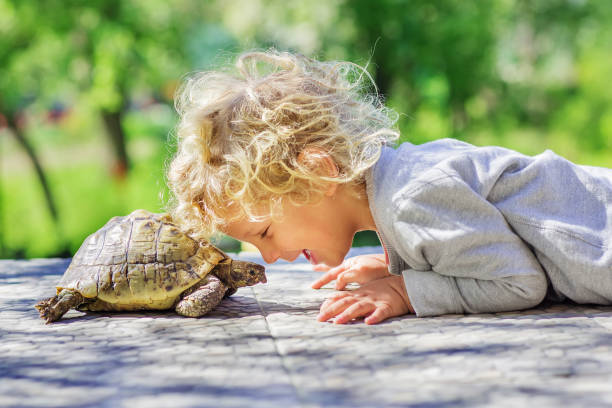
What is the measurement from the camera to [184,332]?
2.36 m

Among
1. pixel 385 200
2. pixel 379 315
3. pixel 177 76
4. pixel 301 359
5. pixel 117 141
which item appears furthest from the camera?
pixel 117 141

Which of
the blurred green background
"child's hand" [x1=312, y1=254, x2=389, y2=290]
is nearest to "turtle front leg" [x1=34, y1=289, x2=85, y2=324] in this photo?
"child's hand" [x1=312, y1=254, x2=389, y2=290]

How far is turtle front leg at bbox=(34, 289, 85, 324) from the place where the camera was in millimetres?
2545

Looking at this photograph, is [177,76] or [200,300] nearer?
[200,300]

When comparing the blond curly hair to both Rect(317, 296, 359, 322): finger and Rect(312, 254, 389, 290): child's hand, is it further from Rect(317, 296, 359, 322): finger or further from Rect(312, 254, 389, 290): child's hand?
Rect(312, 254, 389, 290): child's hand

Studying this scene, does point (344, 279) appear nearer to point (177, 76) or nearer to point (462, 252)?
point (462, 252)

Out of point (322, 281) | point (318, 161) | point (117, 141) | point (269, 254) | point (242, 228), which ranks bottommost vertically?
point (322, 281)

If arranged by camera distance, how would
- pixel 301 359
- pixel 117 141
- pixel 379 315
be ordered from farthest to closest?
pixel 117 141
pixel 379 315
pixel 301 359

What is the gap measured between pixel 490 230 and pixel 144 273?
1.39m

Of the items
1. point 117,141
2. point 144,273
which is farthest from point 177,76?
point 144,273

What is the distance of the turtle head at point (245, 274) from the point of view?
279cm

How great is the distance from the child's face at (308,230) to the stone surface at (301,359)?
240mm

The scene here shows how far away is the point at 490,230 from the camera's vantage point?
8.11ft

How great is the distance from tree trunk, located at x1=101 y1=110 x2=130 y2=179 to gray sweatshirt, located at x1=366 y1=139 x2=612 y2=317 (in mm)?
11959
